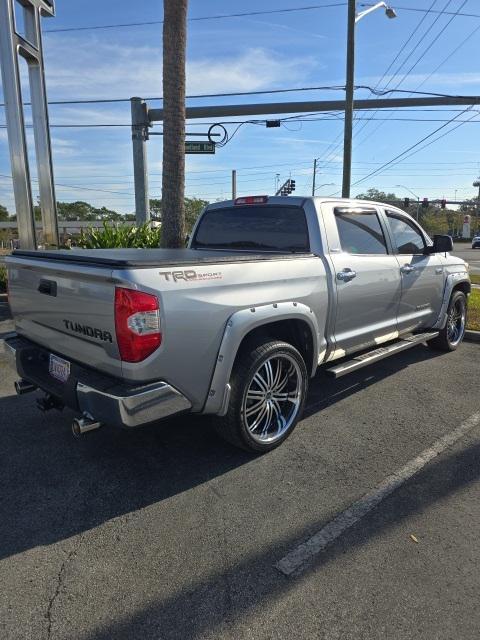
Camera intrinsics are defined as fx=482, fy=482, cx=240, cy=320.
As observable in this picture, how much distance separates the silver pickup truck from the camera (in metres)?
2.71

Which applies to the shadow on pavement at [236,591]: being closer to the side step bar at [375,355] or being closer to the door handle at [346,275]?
the side step bar at [375,355]

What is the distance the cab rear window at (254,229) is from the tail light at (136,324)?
1.87 meters

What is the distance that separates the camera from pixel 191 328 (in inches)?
112

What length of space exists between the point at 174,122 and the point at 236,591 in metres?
7.54

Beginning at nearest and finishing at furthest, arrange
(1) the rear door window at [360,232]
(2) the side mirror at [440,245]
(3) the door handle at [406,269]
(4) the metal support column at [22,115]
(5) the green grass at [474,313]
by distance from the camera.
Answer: (1) the rear door window at [360,232]
(3) the door handle at [406,269]
(2) the side mirror at [440,245]
(5) the green grass at [474,313]
(4) the metal support column at [22,115]

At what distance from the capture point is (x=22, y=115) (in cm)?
934

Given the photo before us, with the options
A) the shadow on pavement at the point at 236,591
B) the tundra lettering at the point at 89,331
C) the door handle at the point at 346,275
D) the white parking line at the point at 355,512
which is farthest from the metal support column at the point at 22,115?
the shadow on pavement at the point at 236,591

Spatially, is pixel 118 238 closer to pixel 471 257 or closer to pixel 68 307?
pixel 68 307

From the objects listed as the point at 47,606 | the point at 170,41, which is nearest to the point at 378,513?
the point at 47,606

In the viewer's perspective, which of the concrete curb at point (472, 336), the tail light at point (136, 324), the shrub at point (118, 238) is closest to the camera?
the tail light at point (136, 324)

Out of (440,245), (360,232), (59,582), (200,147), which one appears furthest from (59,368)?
(200,147)

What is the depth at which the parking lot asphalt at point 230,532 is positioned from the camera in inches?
83.4

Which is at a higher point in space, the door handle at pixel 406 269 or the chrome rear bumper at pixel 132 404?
the door handle at pixel 406 269

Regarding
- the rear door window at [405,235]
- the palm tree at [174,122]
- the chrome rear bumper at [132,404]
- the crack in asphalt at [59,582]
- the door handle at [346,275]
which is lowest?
the crack in asphalt at [59,582]
